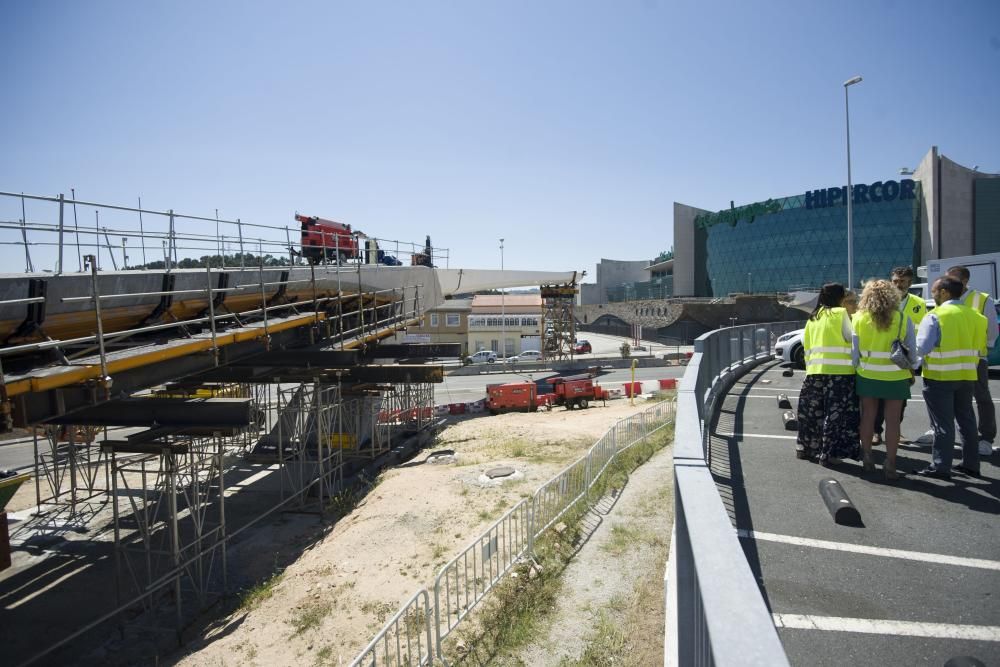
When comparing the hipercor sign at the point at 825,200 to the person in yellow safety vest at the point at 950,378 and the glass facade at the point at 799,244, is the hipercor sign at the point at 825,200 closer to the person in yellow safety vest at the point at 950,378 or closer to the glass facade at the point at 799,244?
the glass facade at the point at 799,244

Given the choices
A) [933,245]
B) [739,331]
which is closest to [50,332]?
[739,331]

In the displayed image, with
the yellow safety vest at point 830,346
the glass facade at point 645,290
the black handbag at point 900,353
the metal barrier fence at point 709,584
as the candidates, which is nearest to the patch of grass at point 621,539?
the yellow safety vest at point 830,346

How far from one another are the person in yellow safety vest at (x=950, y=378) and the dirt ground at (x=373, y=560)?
7451 millimetres

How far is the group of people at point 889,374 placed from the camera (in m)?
4.66

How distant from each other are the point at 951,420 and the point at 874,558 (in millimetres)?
1967

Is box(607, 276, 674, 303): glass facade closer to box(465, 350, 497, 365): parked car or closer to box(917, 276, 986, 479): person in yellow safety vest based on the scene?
box(465, 350, 497, 365): parked car

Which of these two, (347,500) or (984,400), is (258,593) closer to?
(347,500)

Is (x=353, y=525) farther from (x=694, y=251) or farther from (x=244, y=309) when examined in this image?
(x=694, y=251)

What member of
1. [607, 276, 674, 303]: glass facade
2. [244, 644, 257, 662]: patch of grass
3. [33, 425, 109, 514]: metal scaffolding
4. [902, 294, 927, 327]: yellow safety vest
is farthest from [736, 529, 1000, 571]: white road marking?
[607, 276, 674, 303]: glass facade

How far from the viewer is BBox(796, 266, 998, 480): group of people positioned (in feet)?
15.3

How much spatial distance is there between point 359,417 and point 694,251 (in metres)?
77.0

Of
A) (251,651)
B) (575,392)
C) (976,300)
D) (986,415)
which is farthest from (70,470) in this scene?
(575,392)

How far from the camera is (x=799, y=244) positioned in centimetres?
7200

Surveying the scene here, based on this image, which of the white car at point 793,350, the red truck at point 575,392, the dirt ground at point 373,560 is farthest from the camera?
the red truck at point 575,392
